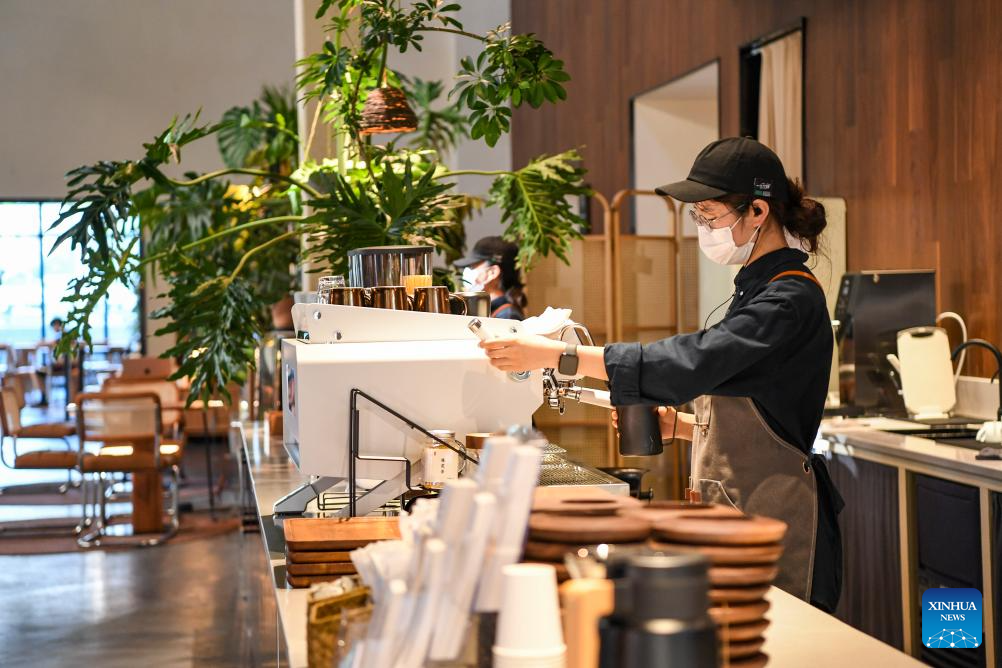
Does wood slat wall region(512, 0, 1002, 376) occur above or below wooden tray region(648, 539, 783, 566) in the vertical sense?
above

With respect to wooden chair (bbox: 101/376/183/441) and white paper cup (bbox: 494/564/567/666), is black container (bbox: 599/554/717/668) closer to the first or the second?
white paper cup (bbox: 494/564/567/666)

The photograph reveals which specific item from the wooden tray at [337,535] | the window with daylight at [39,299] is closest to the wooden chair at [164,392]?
the wooden tray at [337,535]

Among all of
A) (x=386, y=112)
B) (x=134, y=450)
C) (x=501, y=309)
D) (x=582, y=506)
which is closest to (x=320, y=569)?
(x=582, y=506)

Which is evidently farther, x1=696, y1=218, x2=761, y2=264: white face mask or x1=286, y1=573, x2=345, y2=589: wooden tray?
x1=696, y1=218, x2=761, y2=264: white face mask

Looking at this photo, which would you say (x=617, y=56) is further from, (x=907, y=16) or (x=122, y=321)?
(x=122, y=321)

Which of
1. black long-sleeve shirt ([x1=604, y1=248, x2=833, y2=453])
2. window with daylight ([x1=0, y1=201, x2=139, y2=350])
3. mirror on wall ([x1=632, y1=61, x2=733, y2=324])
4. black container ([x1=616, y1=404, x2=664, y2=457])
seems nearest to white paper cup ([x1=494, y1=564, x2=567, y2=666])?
black long-sleeve shirt ([x1=604, y1=248, x2=833, y2=453])

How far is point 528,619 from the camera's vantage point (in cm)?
104

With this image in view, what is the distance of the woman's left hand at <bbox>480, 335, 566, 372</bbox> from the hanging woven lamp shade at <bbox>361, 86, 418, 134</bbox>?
2.25 metres

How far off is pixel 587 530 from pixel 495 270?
3.27 metres

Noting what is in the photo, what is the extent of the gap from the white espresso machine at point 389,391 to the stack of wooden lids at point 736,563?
0.81 meters

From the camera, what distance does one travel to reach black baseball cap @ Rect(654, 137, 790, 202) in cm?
198

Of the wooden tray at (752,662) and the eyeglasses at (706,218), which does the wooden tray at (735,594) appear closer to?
the wooden tray at (752,662)

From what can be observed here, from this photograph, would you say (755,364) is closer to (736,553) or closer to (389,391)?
(389,391)

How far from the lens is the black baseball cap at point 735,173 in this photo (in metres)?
1.98
